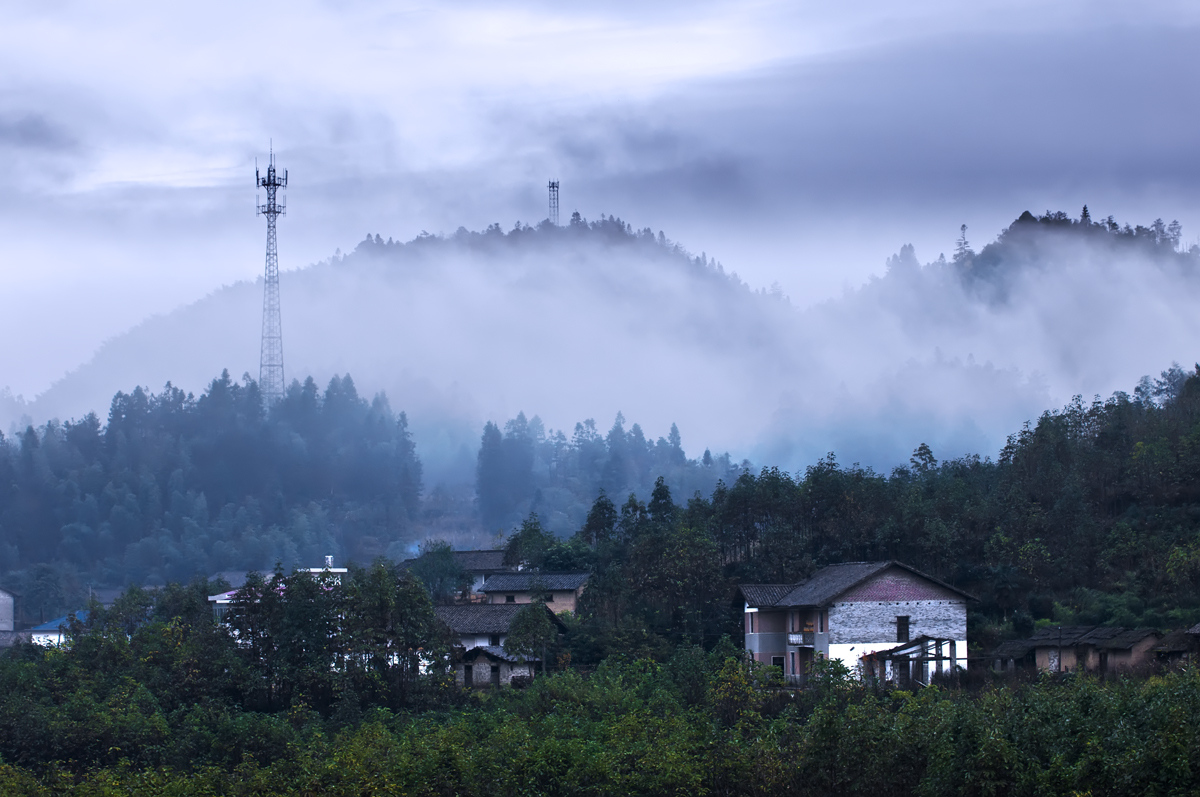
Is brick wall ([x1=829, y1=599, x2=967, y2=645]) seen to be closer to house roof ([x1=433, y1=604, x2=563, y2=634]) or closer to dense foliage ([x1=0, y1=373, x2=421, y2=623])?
house roof ([x1=433, y1=604, x2=563, y2=634])

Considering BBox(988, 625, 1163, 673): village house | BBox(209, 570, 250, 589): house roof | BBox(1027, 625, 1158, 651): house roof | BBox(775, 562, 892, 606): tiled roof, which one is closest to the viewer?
BBox(988, 625, 1163, 673): village house

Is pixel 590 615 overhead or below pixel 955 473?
below

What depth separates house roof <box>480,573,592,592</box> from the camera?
52.4 m

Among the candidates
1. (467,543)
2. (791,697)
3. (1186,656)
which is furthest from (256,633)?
(467,543)

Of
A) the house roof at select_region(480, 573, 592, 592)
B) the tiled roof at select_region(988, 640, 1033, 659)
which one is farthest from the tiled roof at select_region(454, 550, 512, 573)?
the tiled roof at select_region(988, 640, 1033, 659)

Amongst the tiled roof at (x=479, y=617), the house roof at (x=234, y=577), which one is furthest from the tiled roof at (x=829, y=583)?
the house roof at (x=234, y=577)

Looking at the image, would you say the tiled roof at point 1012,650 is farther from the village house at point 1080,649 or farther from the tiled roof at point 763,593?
the tiled roof at point 763,593

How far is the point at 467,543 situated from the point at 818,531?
224 ft

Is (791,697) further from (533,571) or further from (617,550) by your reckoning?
(533,571)

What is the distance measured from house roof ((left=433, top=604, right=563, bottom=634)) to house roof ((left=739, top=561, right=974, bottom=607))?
24.1 ft

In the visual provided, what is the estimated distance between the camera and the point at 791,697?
33.5 metres

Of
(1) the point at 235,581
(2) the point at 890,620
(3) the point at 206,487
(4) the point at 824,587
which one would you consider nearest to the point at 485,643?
(4) the point at 824,587

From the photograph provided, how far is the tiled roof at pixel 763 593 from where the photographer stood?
40281 mm

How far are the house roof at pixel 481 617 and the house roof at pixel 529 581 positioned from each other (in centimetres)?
502
